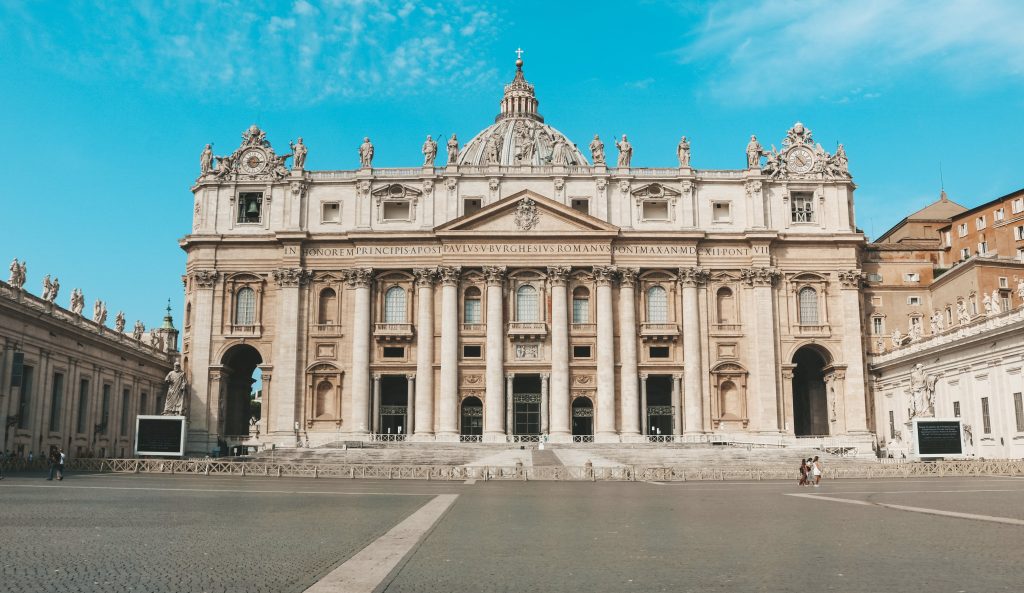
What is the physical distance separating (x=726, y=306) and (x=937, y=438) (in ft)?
70.7

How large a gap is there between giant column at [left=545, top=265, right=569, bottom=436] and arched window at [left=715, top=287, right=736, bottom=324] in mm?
11168

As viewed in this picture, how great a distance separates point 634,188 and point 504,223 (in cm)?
991

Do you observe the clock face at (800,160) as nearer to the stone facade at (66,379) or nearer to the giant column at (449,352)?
the giant column at (449,352)

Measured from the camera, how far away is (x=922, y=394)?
51.1 m

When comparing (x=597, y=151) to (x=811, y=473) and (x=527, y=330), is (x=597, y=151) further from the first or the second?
(x=811, y=473)

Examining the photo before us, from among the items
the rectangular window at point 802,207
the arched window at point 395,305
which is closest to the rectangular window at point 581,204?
the arched window at point 395,305

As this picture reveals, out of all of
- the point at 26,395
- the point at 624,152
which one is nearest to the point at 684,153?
the point at 624,152

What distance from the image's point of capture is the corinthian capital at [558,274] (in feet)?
218

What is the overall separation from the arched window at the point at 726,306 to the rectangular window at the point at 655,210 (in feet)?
22.7

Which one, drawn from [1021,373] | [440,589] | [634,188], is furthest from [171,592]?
[634,188]

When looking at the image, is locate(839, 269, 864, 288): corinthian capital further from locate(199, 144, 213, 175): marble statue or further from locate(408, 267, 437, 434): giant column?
locate(199, 144, 213, 175): marble statue

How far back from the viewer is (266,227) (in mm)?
Result: 69312

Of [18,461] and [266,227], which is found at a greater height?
[266,227]

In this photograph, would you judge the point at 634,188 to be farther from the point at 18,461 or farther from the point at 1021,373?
the point at 18,461
